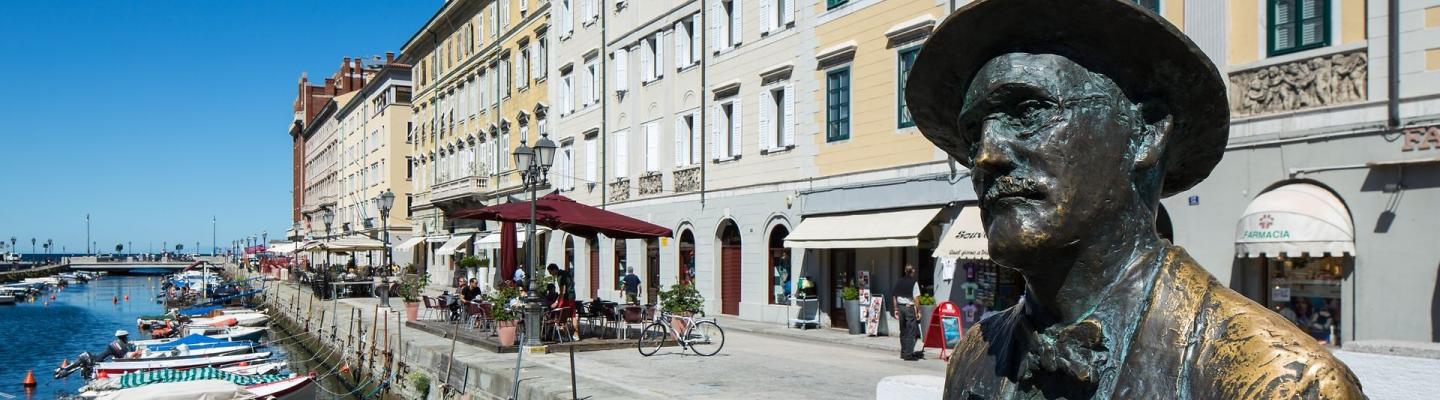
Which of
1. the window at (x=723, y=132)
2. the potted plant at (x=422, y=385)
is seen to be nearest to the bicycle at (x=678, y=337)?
the potted plant at (x=422, y=385)

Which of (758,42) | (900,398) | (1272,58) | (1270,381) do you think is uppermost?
(758,42)

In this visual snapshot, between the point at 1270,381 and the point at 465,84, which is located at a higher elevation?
the point at 465,84

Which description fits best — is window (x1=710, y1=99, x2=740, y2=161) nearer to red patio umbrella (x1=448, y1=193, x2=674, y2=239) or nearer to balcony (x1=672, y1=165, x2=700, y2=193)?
balcony (x1=672, y1=165, x2=700, y2=193)

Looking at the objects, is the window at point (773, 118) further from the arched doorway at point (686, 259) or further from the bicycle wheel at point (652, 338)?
the bicycle wheel at point (652, 338)

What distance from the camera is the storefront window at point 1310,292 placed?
1383 cm

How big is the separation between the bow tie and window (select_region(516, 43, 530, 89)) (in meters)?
43.4

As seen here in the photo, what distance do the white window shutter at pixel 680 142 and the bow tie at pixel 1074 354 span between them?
28.2 m

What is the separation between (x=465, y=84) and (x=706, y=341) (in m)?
38.5

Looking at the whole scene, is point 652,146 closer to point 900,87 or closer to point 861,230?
point 861,230

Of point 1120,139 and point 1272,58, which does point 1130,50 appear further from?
point 1272,58

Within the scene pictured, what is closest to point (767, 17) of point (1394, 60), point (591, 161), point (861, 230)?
point (861, 230)

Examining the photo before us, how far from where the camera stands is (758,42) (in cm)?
2608

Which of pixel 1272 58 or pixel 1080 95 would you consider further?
pixel 1272 58

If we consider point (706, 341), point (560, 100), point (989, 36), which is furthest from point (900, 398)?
point (560, 100)
